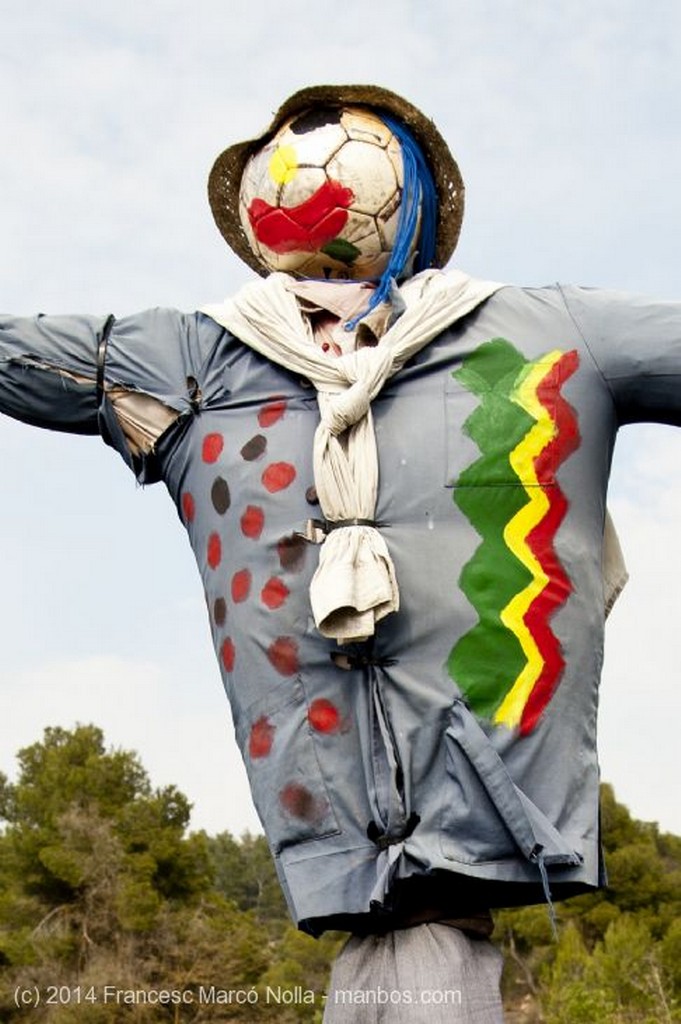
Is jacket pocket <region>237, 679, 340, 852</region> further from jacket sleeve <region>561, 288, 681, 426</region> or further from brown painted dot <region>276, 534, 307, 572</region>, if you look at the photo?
jacket sleeve <region>561, 288, 681, 426</region>

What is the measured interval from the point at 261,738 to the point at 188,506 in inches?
19.9

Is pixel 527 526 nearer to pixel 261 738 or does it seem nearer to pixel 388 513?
pixel 388 513

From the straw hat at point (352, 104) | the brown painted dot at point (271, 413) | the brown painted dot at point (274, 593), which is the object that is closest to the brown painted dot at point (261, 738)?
the brown painted dot at point (274, 593)

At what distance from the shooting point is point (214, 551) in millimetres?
3062

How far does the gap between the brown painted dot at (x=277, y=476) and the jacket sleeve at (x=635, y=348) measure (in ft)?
2.05

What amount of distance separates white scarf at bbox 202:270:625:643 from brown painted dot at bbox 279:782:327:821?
0.29 m

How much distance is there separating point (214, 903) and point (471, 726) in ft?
56.0

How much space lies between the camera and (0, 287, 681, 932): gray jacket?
2748 mm

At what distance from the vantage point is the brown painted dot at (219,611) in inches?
119

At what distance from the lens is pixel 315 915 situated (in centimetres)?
275

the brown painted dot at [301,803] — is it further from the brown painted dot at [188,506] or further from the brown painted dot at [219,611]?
the brown painted dot at [188,506]

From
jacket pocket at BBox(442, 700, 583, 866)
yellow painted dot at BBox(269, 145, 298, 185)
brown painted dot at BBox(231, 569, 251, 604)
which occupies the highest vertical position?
yellow painted dot at BBox(269, 145, 298, 185)

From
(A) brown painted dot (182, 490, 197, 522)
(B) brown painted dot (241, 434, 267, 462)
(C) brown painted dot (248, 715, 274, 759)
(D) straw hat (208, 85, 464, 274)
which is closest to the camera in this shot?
(C) brown painted dot (248, 715, 274, 759)

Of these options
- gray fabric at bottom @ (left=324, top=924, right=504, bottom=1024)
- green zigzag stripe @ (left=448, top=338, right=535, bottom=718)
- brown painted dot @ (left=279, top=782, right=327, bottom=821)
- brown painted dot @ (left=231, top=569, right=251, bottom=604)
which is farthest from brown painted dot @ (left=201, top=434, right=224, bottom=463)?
gray fabric at bottom @ (left=324, top=924, right=504, bottom=1024)
